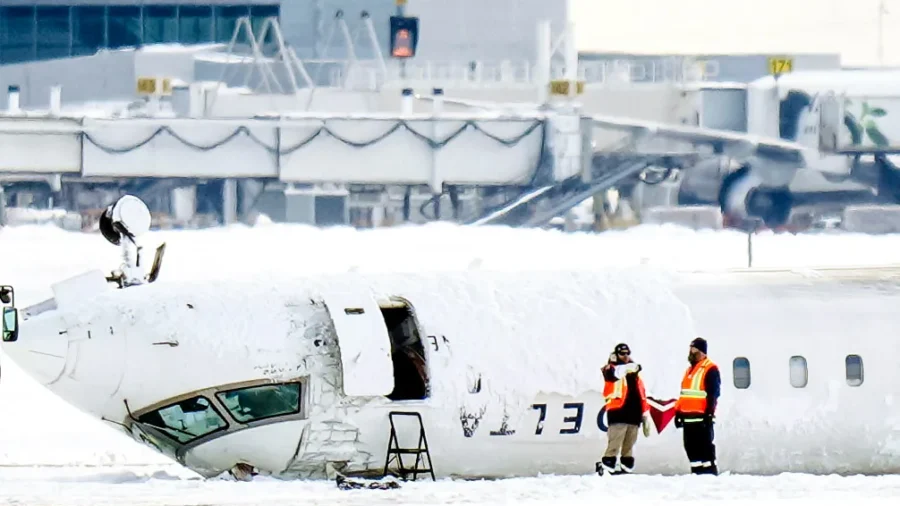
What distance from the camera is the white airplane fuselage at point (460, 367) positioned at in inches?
893

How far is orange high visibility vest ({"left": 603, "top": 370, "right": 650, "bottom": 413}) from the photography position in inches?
912

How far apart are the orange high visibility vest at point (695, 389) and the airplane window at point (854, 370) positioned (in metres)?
1.95

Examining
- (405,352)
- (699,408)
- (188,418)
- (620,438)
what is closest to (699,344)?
(699,408)

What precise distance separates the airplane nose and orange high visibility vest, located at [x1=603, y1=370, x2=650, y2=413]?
6.72m

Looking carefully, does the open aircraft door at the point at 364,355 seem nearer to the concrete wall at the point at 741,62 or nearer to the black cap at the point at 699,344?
the black cap at the point at 699,344

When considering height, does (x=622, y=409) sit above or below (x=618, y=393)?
below

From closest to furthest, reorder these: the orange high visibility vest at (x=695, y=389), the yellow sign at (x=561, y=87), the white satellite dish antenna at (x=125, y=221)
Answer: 1. the orange high visibility vest at (x=695, y=389)
2. the white satellite dish antenna at (x=125, y=221)
3. the yellow sign at (x=561, y=87)

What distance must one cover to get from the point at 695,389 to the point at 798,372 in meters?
1.51

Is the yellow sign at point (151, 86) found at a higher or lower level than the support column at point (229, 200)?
higher

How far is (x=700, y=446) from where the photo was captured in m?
23.3

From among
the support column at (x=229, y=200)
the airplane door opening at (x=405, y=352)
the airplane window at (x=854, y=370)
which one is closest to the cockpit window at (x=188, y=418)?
the airplane door opening at (x=405, y=352)

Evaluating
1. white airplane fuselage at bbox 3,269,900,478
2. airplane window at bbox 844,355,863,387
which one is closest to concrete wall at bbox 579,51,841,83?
airplane window at bbox 844,355,863,387

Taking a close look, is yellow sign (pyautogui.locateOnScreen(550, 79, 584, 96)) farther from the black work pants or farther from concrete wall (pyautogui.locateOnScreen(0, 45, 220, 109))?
the black work pants

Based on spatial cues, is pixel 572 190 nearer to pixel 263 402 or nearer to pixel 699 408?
pixel 699 408
